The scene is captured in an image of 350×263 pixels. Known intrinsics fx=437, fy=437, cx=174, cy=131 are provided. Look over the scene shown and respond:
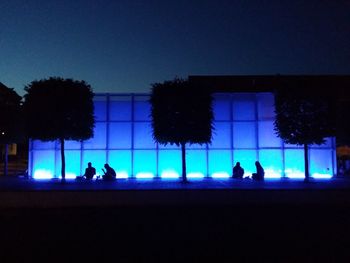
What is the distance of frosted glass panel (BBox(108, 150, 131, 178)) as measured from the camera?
3494 centimetres

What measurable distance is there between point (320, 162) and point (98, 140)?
1797 cm

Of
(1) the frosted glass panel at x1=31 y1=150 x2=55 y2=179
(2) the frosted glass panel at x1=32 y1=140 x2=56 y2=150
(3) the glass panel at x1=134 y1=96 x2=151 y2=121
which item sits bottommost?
(1) the frosted glass panel at x1=31 y1=150 x2=55 y2=179

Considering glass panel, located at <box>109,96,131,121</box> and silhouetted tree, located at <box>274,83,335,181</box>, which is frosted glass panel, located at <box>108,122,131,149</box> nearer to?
glass panel, located at <box>109,96,131,121</box>

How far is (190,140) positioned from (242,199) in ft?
36.8

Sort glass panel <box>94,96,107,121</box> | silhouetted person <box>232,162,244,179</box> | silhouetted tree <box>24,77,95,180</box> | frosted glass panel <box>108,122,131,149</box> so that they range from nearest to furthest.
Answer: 1. silhouetted tree <box>24,77,95,180</box>
2. silhouetted person <box>232,162,244,179</box>
3. frosted glass panel <box>108,122,131,149</box>
4. glass panel <box>94,96,107,121</box>

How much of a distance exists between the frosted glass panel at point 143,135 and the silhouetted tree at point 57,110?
19.2 ft

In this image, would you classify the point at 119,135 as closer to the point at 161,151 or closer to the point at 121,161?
the point at 121,161

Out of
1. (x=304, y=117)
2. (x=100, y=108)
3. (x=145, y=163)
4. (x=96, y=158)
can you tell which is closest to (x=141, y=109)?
(x=100, y=108)

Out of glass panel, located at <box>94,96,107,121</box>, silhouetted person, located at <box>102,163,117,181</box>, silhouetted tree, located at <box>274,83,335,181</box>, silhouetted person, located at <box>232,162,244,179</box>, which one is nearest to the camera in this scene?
silhouetted tree, located at <box>274,83,335,181</box>

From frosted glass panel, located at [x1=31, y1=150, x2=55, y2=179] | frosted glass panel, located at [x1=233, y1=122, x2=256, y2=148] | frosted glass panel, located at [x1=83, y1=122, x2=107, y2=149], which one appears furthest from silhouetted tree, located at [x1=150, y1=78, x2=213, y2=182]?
frosted glass panel, located at [x1=31, y1=150, x2=55, y2=179]

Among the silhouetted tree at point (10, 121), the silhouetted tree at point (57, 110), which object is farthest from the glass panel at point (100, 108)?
the silhouetted tree at point (10, 121)

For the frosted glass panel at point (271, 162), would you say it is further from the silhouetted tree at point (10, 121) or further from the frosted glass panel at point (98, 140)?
the silhouetted tree at point (10, 121)

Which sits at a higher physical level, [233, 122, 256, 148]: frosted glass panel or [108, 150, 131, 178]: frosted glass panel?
[233, 122, 256, 148]: frosted glass panel

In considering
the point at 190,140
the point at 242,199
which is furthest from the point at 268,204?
the point at 190,140
